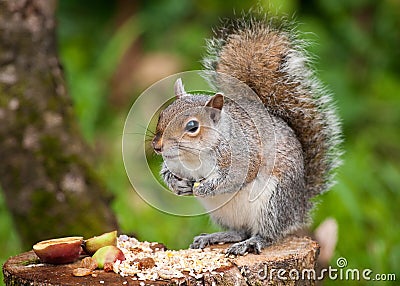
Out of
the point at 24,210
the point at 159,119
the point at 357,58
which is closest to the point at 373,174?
the point at 357,58

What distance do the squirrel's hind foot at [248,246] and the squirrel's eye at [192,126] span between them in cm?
40

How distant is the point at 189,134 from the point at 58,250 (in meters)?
0.50

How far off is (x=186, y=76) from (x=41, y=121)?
90 centimetres

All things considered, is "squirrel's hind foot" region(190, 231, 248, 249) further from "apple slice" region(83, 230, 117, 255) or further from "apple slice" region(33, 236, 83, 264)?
"apple slice" region(33, 236, 83, 264)

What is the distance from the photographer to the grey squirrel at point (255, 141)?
216 cm

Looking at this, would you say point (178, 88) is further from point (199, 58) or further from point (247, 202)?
point (199, 58)

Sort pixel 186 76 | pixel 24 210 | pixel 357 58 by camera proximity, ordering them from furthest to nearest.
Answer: pixel 357 58 < pixel 24 210 < pixel 186 76

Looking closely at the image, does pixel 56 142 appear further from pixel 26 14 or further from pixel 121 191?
pixel 121 191

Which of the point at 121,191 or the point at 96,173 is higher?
the point at 121,191

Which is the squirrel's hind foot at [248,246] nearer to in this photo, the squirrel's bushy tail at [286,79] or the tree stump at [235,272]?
the tree stump at [235,272]

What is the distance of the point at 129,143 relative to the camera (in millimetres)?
2234

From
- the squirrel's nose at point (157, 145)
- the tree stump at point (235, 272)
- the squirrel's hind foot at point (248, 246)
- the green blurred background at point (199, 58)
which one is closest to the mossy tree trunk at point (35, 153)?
the tree stump at point (235, 272)

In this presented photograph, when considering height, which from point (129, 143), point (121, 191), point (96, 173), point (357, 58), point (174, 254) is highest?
point (357, 58)

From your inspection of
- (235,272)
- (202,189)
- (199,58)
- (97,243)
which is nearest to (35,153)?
(97,243)
